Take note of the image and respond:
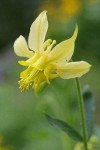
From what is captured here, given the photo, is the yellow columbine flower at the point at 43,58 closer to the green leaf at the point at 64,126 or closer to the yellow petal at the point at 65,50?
the yellow petal at the point at 65,50

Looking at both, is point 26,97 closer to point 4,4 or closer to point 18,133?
point 18,133

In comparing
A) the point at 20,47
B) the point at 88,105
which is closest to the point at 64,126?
the point at 88,105

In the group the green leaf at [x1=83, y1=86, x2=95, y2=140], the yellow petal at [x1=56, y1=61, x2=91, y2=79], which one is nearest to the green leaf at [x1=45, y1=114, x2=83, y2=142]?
the green leaf at [x1=83, y1=86, x2=95, y2=140]

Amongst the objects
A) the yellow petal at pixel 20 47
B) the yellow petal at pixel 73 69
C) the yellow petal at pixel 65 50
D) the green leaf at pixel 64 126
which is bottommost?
the green leaf at pixel 64 126

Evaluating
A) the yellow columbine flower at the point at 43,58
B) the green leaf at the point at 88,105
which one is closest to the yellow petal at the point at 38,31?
the yellow columbine flower at the point at 43,58

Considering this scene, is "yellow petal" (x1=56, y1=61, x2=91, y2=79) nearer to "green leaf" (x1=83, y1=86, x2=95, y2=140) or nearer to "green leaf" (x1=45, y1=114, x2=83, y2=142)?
"green leaf" (x1=45, y1=114, x2=83, y2=142)

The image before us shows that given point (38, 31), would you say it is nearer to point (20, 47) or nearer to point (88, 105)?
point (20, 47)

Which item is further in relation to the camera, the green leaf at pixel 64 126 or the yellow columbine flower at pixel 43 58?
the green leaf at pixel 64 126
